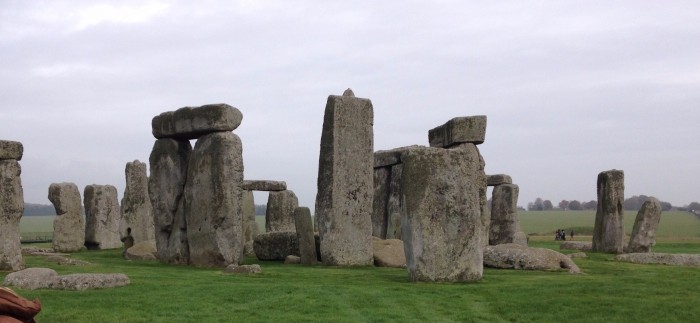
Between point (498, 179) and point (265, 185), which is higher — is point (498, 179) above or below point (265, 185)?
above

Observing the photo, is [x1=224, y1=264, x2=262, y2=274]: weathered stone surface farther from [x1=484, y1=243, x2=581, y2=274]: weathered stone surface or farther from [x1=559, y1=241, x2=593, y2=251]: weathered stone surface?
[x1=559, y1=241, x2=593, y2=251]: weathered stone surface

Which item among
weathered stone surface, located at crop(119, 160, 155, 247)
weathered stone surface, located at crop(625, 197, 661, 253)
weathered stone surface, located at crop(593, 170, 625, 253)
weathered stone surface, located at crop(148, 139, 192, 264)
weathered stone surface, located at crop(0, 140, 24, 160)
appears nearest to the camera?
weathered stone surface, located at crop(0, 140, 24, 160)

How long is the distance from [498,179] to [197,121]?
16494mm

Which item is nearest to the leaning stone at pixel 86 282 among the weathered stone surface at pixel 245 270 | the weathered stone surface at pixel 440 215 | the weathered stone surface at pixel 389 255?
the weathered stone surface at pixel 245 270

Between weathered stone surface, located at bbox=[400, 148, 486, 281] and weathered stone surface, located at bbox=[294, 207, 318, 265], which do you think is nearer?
weathered stone surface, located at bbox=[400, 148, 486, 281]

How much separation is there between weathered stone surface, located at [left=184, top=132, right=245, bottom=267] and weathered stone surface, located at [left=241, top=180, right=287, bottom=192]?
1310 centimetres

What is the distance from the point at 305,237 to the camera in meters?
20.4

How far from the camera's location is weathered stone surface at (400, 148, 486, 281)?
47.4ft

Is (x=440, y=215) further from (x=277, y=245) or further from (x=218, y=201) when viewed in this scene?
(x=277, y=245)

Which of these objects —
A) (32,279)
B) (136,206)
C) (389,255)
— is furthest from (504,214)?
(32,279)

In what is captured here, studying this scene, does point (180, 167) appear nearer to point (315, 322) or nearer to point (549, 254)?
point (549, 254)

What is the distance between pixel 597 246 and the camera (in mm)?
27688

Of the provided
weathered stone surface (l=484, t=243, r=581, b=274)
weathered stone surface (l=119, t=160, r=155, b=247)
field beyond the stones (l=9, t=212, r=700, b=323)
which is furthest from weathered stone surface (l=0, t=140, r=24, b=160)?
weathered stone surface (l=484, t=243, r=581, b=274)

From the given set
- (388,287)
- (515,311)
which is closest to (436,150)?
(388,287)
